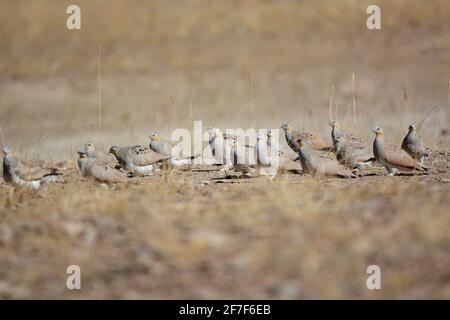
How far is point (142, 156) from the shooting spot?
10719 millimetres

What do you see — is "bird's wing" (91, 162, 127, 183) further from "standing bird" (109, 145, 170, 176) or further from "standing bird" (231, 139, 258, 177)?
"standing bird" (231, 139, 258, 177)

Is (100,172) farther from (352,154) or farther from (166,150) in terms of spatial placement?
(352,154)

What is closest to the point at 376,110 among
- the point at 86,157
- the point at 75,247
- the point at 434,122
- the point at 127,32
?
the point at 434,122

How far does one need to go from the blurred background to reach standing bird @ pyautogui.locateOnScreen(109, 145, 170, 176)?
9872mm

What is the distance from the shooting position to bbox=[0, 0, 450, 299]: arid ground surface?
6223mm

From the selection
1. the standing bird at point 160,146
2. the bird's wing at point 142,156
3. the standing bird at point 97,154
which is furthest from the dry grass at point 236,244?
the standing bird at point 160,146

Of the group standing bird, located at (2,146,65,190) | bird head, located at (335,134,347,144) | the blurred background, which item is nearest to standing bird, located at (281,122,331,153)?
bird head, located at (335,134,347,144)

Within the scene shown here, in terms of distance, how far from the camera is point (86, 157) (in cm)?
1004

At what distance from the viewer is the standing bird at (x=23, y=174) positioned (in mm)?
9391

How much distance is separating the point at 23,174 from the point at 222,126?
12.0 m

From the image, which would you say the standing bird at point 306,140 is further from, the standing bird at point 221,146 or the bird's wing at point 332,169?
the bird's wing at point 332,169

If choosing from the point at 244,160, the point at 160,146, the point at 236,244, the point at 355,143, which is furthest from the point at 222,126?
the point at 236,244

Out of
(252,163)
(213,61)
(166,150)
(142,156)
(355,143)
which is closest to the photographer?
(252,163)

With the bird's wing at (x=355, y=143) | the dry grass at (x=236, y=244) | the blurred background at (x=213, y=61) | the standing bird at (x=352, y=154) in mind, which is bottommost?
the dry grass at (x=236, y=244)
